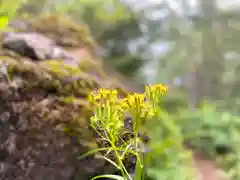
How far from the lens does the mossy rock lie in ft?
4.09

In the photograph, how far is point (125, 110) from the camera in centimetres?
92

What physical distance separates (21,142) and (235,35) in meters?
2.50

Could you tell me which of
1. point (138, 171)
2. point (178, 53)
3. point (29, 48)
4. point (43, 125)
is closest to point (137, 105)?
point (138, 171)

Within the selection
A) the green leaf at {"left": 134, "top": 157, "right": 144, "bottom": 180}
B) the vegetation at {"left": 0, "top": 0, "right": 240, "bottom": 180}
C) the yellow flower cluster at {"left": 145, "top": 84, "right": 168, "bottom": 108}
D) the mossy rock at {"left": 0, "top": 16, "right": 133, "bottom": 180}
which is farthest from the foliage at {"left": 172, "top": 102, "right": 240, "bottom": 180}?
the yellow flower cluster at {"left": 145, "top": 84, "right": 168, "bottom": 108}

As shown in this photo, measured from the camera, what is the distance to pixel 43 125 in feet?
4.31

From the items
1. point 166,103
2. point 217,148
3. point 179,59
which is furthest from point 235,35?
point 217,148

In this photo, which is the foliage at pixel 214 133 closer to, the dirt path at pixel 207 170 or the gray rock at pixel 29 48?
the dirt path at pixel 207 170

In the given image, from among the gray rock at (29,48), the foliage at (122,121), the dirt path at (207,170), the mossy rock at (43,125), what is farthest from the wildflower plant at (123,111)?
the gray rock at (29,48)

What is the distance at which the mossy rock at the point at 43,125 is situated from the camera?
4.09 feet

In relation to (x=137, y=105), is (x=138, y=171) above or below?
below

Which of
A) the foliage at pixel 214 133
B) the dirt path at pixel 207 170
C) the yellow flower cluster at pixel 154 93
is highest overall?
the yellow flower cluster at pixel 154 93

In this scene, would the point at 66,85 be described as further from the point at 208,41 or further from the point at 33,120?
the point at 208,41

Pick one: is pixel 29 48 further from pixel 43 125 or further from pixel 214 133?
pixel 214 133

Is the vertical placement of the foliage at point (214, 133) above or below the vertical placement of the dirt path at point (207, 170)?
above
